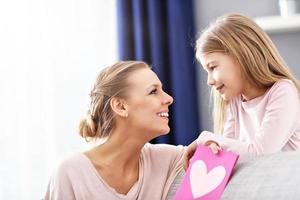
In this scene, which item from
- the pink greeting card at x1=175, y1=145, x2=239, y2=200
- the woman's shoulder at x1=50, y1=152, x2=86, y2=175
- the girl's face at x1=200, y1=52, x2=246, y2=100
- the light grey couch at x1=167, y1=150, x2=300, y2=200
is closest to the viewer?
the light grey couch at x1=167, y1=150, x2=300, y2=200

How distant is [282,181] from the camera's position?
1.17 metres

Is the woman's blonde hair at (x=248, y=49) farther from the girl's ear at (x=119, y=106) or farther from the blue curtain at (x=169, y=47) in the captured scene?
the blue curtain at (x=169, y=47)

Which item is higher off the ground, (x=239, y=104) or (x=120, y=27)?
(x=120, y=27)

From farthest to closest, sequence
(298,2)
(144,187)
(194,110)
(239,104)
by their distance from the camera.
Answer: (194,110), (298,2), (239,104), (144,187)

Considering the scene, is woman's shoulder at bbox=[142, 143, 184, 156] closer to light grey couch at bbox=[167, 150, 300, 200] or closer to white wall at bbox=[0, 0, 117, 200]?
light grey couch at bbox=[167, 150, 300, 200]

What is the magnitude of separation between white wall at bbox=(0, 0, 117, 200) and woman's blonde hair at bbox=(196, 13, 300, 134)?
4.30 ft

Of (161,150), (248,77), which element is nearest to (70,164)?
(161,150)

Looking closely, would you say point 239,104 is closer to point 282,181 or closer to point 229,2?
point 282,181

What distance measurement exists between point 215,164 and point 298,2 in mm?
1709

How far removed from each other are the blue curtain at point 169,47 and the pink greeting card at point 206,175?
5.28ft

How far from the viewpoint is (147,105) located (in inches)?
64.4

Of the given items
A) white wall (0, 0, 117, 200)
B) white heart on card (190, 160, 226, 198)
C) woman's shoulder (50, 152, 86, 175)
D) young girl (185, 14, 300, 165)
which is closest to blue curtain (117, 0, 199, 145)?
white wall (0, 0, 117, 200)

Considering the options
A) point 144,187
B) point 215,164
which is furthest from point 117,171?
point 215,164

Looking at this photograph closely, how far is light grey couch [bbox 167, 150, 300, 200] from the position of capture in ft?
3.75
